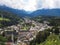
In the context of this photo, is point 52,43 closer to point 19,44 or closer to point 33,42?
point 33,42

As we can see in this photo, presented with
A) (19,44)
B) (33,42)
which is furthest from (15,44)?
(33,42)

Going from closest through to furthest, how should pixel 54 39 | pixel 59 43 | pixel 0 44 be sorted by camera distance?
1. pixel 59 43
2. pixel 54 39
3. pixel 0 44

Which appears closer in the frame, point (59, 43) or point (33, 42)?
point (59, 43)

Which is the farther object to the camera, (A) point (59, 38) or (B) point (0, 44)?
(B) point (0, 44)

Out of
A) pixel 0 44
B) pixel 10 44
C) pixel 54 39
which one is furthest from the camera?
pixel 10 44

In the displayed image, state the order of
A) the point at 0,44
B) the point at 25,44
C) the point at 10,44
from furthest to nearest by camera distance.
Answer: the point at 10,44 < the point at 25,44 < the point at 0,44

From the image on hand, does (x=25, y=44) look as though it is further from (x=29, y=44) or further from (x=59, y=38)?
(x=59, y=38)

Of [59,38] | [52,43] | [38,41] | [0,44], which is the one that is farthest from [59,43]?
[0,44]

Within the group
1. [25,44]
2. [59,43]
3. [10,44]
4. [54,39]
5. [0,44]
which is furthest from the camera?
[10,44]
